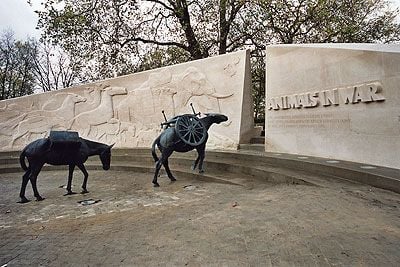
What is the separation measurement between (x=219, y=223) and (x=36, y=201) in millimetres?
4366

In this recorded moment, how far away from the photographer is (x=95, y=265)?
3.07 meters

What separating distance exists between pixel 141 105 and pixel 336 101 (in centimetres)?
739

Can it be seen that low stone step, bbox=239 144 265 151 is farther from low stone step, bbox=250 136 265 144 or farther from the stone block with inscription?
low stone step, bbox=250 136 265 144

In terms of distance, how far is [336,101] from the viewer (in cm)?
725

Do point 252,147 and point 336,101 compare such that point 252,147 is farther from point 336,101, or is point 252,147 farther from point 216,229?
point 216,229

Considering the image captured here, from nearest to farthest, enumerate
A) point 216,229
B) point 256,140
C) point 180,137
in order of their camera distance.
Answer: point 216,229 → point 180,137 → point 256,140

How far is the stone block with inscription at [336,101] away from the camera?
612cm

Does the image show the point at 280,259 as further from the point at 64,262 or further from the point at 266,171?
the point at 266,171

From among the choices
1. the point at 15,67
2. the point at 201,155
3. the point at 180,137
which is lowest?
the point at 201,155

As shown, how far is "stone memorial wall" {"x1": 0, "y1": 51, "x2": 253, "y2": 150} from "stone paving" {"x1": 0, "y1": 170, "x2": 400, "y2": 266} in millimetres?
4311

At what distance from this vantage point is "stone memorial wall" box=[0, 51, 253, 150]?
403 inches

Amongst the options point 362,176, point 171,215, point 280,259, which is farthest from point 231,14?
point 280,259

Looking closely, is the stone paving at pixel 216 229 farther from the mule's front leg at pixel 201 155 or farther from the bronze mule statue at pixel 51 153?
the mule's front leg at pixel 201 155

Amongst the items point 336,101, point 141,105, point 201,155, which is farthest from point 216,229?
point 141,105
